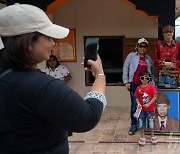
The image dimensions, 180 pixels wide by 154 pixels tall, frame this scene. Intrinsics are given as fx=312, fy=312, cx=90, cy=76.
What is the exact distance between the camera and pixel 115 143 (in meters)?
4.81

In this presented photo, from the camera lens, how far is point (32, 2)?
5.32 m

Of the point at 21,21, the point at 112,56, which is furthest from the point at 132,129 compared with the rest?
the point at 21,21

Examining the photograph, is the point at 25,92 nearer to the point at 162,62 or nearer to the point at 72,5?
the point at 162,62

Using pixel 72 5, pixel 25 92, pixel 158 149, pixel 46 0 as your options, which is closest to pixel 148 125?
pixel 158 149

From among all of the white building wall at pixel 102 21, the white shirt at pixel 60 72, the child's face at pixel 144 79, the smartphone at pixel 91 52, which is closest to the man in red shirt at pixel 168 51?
the child's face at pixel 144 79

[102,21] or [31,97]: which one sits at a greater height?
[102,21]

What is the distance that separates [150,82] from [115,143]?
112cm

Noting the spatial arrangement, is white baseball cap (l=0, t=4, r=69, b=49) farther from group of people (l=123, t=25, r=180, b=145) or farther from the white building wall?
the white building wall

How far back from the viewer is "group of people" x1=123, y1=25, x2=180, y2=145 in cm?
472

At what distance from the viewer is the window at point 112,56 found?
276 inches

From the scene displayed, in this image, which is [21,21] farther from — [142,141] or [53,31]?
[142,141]

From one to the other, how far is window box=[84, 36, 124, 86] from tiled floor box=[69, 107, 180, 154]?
1.50 meters

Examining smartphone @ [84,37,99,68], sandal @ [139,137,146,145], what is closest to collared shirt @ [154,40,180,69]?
sandal @ [139,137,146,145]

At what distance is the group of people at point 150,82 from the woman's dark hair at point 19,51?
3.59 metres
